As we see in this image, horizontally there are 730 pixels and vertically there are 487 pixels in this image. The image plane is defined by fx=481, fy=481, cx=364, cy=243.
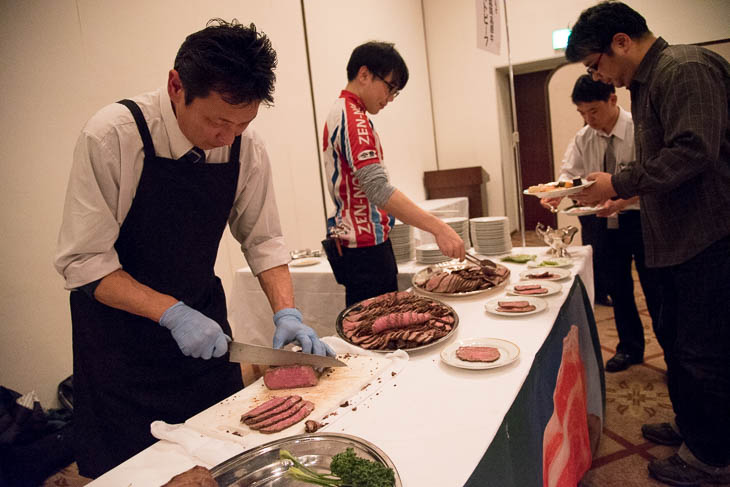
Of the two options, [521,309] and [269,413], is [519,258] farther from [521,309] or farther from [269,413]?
[269,413]

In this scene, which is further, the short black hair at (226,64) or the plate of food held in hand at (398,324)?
the plate of food held in hand at (398,324)

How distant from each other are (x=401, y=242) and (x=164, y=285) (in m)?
1.53

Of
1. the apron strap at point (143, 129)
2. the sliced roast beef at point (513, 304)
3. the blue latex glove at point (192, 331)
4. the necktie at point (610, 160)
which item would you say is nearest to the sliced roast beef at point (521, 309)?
the sliced roast beef at point (513, 304)

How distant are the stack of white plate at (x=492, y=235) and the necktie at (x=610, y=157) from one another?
1033 millimetres

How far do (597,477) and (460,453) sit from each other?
5.30ft

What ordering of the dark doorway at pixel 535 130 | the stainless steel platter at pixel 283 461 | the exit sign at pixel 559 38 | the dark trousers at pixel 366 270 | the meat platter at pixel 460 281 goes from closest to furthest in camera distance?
the stainless steel platter at pixel 283 461
the meat platter at pixel 460 281
the dark trousers at pixel 366 270
the exit sign at pixel 559 38
the dark doorway at pixel 535 130

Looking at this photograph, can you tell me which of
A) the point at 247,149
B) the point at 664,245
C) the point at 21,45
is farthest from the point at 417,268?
the point at 21,45

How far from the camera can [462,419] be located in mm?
1046

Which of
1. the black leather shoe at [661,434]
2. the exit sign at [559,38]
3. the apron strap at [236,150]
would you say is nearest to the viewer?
the apron strap at [236,150]

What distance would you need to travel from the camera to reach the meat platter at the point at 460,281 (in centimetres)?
198

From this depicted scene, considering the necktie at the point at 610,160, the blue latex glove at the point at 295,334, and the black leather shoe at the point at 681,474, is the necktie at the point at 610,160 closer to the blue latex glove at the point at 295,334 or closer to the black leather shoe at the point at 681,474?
the black leather shoe at the point at 681,474

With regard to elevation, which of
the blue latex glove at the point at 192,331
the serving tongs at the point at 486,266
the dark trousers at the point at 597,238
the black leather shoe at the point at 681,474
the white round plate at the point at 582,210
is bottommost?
the black leather shoe at the point at 681,474

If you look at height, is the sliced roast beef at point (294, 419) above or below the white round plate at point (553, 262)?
below

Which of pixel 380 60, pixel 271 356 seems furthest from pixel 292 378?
pixel 380 60
